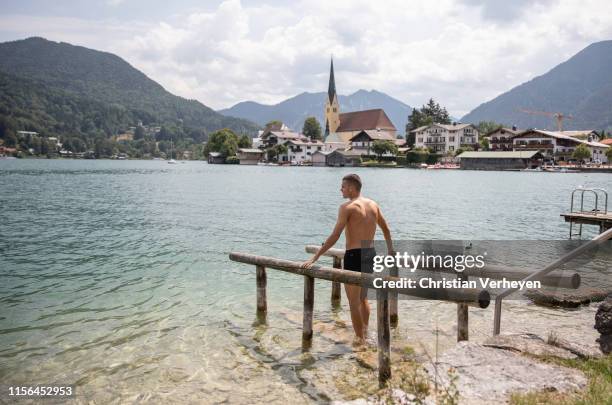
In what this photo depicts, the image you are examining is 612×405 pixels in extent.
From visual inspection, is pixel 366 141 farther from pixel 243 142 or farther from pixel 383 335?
pixel 383 335

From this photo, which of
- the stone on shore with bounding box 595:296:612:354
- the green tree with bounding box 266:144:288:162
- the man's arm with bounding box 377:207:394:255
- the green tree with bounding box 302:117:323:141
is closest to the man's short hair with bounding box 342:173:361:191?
the man's arm with bounding box 377:207:394:255

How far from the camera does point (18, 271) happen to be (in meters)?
16.3

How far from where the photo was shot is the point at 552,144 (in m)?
122

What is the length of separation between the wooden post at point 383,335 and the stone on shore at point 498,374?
0.67 metres

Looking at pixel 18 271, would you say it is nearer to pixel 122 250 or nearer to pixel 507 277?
pixel 122 250

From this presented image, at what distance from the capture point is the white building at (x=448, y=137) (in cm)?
14475

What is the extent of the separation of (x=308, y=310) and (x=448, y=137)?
146 m

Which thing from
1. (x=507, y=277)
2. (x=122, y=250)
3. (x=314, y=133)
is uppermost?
(x=314, y=133)

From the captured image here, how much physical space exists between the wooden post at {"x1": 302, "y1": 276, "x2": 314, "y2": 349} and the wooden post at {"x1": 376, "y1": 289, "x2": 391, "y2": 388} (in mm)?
2163

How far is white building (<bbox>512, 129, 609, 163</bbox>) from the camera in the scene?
398 ft

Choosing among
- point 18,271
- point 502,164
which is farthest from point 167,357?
point 502,164

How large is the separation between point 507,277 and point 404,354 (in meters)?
2.42

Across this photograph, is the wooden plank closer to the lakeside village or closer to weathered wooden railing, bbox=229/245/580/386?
weathered wooden railing, bbox=229/245/580/386

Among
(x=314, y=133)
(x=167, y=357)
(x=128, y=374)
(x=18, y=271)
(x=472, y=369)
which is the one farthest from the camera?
(x=314, y=133)
